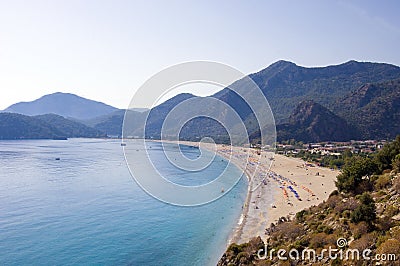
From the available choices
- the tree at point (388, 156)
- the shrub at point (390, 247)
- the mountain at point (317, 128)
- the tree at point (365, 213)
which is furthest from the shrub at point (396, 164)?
the mountain at point (317, 128)

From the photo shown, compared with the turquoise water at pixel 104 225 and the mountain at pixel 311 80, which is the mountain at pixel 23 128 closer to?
the mountain at pixel 311 80

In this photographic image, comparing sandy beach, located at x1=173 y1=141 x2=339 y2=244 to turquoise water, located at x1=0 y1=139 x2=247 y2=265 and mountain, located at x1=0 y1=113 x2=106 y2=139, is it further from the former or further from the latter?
mountain, located at x1=0 y1=113 x2=106 y2=139

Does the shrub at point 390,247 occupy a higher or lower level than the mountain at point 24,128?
lower

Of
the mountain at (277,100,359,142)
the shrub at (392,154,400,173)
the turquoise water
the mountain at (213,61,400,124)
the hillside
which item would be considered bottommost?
the turquoise water

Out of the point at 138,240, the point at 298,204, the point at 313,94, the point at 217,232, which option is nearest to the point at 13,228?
the point at 138,240

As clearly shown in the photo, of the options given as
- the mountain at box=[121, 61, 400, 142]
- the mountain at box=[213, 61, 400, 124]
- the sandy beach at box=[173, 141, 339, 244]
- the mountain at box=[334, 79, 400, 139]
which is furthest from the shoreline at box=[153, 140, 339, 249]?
the mountain at box=[213, 61, 400, 124]

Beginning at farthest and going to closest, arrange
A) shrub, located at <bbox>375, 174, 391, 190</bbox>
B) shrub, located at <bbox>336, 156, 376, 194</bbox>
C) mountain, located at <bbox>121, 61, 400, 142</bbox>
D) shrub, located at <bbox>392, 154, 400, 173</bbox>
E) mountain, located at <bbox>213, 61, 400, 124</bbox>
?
mountain, located at <bbox>213, 61, 400, 124</bbox> < mountain, located at <bbox>121, 61, 400, 142</bbox> < shrub, located at <bbox>336, 156, 376, 194</bbox> < shrub, located at <bbox>392, 154, 400, 173</bbox> < shrub, located at <bbox>375, 174, 391, 190</bbox>
